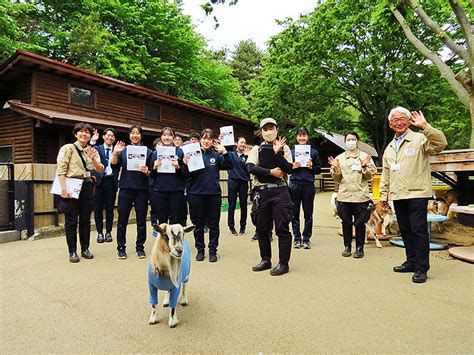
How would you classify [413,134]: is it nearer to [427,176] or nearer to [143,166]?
[427,176]

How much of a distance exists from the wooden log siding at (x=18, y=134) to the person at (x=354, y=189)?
11.2m

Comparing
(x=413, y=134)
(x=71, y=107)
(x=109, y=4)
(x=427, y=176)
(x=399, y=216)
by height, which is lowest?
(x=399, y=216)

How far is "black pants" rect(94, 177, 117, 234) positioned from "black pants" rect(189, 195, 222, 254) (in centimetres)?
262

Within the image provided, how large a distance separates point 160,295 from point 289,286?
158 cm

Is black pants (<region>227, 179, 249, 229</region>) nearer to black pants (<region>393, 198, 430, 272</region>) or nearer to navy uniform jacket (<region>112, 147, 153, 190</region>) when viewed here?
navy uniform jacket (<region>112, 147, 153, 190</region>)

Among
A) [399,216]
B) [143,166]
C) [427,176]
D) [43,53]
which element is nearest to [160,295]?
[143,166]

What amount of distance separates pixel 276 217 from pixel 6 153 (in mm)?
12938

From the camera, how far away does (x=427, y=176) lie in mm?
4387

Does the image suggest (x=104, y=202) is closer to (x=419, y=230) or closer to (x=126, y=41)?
(x=419, y=230)

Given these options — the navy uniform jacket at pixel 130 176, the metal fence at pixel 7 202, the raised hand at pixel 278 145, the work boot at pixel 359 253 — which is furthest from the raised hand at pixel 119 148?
the work boot at pixel 359 253

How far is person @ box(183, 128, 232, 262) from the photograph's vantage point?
5.45m

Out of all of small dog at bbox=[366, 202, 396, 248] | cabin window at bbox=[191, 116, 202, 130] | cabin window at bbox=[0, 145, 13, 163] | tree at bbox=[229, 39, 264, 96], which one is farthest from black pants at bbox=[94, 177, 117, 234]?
tree at bbox=[229, 39, 264, 96]

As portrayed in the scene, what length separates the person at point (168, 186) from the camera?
5602 millimetres

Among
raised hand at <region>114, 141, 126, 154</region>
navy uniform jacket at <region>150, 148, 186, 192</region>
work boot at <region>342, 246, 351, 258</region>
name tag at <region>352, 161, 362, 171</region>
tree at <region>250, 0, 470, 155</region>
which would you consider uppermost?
tree at <region>250, 0, 470, 155</region>
